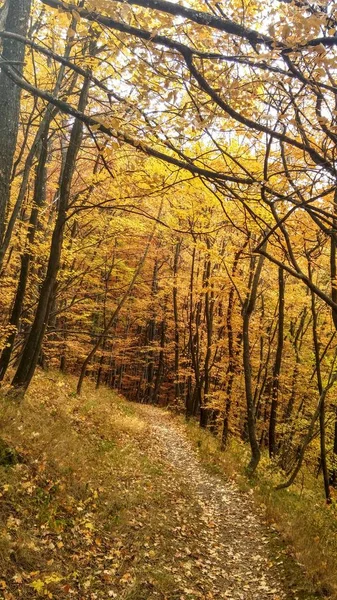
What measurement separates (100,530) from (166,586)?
1284 millimetres

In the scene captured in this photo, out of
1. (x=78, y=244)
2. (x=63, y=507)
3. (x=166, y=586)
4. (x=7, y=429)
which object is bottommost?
(x=166, y=586)

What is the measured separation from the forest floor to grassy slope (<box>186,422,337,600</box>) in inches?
7.2

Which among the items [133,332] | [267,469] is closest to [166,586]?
[267,469]

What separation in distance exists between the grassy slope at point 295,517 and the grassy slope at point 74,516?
6.62 feet

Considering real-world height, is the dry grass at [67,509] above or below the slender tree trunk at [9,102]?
below

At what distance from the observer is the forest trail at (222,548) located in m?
5.65

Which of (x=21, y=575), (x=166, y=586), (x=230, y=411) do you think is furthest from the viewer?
(x=230, y=411)

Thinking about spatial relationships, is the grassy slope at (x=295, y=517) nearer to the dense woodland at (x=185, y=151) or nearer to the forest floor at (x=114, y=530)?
the forest floor at (x=114, y=530)

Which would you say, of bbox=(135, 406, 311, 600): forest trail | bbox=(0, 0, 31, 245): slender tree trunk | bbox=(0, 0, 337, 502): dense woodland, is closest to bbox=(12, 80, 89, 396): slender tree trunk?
bbox=(0, 0, 337, 502): dense woodland

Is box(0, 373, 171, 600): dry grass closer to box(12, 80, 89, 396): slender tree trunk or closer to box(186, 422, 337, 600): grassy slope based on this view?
box(12, 80, 89, 396): slender tree trunk

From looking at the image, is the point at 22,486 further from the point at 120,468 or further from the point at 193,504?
the point at 193,504

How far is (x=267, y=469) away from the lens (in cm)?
1262

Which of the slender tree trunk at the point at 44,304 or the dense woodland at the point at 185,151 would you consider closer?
the dense woodland at the point at 185,151

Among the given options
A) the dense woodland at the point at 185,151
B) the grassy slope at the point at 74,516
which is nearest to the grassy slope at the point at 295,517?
the dense woodland at the point at 185,151
